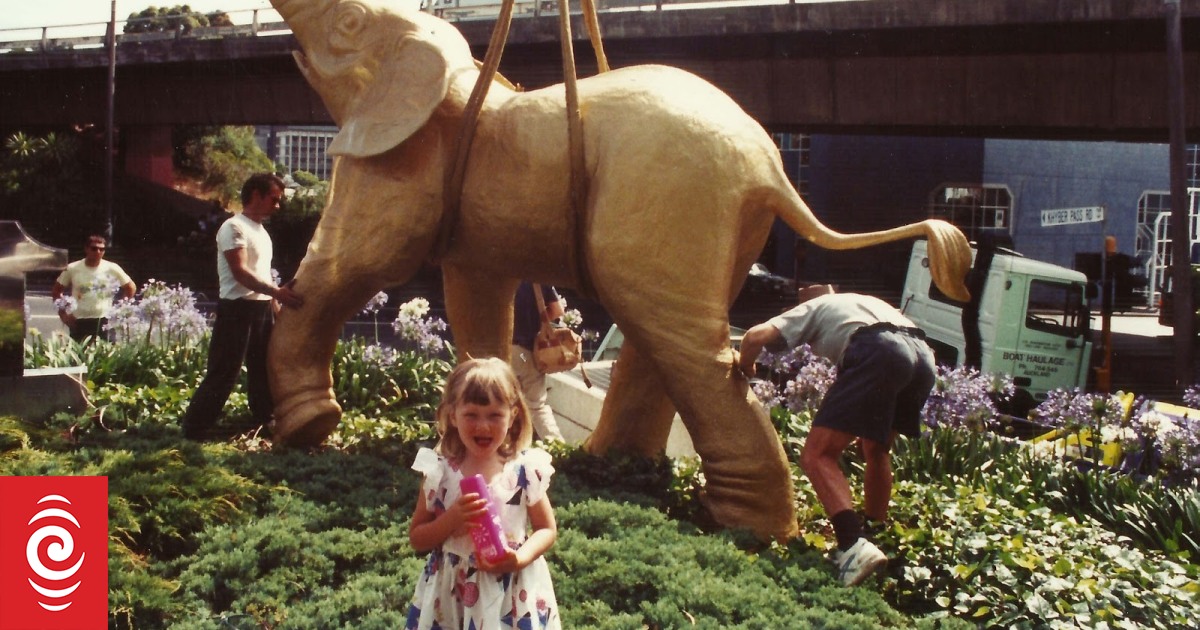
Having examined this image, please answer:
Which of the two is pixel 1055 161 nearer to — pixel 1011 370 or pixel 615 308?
pixel 1011 370

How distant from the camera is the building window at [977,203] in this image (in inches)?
762

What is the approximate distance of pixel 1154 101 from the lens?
40.1 feet

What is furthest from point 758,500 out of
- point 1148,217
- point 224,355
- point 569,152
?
point 1148,217

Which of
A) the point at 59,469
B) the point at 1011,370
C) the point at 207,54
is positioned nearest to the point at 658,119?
the point at 59,469

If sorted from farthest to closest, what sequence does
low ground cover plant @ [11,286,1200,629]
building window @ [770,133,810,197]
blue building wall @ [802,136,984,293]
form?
building window @ [770,133,810,197] → blue building wall @ [802,136,984,293] → low ground cover plant @ [11,286,1200,629]

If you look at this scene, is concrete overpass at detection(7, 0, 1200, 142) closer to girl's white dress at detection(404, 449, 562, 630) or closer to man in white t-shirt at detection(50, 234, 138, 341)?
man in white t-shirt at detection(50, 234, 138, 341)

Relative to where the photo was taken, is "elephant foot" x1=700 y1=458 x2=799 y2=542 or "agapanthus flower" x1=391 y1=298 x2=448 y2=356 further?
"agapanthus flower" x1=391 y1=298 x2=448 y2=356

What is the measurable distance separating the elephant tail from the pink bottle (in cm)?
217


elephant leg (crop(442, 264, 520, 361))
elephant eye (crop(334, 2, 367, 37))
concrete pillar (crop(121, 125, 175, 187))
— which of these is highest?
concrete pillar (crop(121, 125, 175, 187))

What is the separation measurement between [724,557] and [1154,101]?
11.0 m

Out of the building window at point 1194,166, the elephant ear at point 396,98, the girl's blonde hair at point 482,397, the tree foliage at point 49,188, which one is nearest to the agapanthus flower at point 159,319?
the elephant ear at point 396,98

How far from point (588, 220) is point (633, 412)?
110 centimetres

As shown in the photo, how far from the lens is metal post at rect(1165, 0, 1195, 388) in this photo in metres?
10.2

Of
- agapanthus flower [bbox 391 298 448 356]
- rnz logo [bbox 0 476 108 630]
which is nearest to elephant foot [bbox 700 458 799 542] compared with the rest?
rnz logo [bbox 0 476 108 630]
